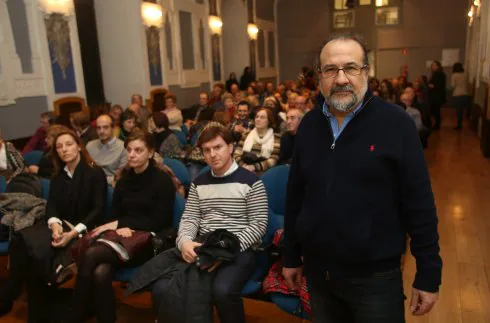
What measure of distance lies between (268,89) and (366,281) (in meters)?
10.1

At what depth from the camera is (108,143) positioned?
4.25 meters

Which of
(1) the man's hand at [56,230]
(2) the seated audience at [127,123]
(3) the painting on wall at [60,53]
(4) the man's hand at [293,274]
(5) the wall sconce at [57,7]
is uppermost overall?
(5) the wall sconce at [57,7]

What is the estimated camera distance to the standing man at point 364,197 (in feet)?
4.56

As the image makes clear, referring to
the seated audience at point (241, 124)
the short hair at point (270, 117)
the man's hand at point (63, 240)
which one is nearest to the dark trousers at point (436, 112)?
the seated audience at point (241, 124)

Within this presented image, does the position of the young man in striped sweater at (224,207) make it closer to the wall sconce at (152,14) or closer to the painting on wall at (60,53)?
the painting on wall at (60,53)

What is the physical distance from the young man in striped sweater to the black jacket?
6 cm

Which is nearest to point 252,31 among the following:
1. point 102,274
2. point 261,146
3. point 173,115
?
point 173,115

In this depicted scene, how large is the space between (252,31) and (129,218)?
12105 mm

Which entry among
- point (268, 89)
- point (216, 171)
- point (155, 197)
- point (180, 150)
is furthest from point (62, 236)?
point (268, 89)

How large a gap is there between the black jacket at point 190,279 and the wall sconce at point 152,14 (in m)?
6.46

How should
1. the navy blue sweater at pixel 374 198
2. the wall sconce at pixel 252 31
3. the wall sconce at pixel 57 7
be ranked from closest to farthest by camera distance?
the navy blue sweater at pixel 374 198, the wall sconce at pixel 57 7, the wall sconce at pixel 252 31

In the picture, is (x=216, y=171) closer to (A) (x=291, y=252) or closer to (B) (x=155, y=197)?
(B) (x=155, y=197)

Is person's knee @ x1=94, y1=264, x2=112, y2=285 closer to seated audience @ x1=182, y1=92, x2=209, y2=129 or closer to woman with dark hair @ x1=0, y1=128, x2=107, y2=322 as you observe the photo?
woman with dark hair @ x1=0, y1=128, x2=107, y2=322

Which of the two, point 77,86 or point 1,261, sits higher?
point 77,86
